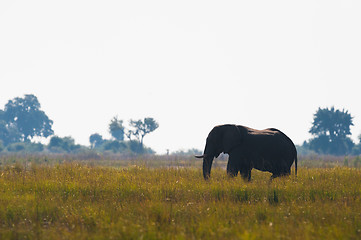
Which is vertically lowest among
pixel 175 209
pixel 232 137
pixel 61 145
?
pixel 175 209

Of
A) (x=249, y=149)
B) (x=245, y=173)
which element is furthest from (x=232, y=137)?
(x=245, y=173)

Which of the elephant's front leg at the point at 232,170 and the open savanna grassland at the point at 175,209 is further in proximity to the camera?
the elephant's front leg at the point at 232,170

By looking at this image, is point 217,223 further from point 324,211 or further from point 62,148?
point 62,148

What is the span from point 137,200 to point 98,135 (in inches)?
4076

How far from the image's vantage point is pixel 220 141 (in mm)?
12430

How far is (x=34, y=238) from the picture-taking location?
6262 mm

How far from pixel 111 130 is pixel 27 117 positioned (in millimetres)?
21384

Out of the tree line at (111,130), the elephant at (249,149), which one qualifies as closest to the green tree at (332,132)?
the tree line at (111,130)

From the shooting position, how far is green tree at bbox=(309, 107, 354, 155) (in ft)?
219

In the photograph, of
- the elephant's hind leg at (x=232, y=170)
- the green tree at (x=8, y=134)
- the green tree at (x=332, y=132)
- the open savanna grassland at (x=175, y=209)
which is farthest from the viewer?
the green tree at (x=8, y=134)

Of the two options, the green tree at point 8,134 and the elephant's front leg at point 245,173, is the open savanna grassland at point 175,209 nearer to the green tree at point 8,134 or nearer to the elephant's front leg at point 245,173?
the elephant's front leg at point 245,173

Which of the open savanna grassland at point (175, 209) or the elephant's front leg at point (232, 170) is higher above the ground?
the elephant's front leg at point (232, 170)

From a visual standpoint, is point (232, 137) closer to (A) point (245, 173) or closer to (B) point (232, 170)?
(B) point (232, 170)

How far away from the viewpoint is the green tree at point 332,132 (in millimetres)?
66625
